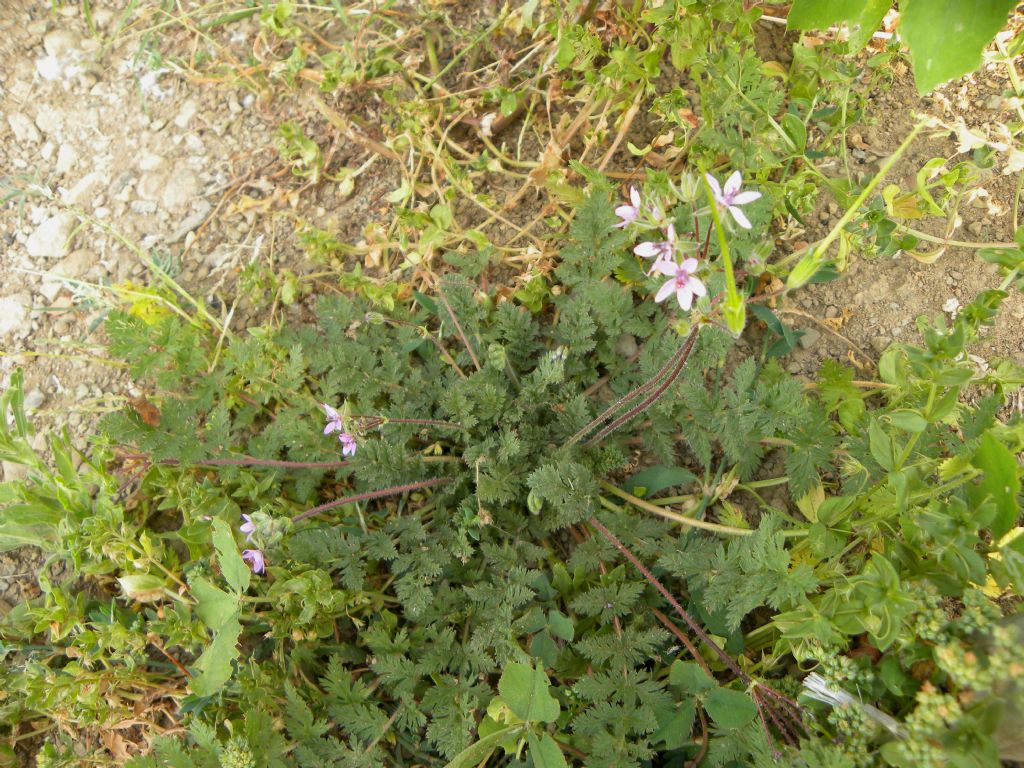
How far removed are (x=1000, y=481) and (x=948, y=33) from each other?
36.7 inches

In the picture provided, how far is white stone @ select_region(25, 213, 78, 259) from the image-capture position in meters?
3.04

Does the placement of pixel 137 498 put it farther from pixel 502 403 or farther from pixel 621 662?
pixel 621 662

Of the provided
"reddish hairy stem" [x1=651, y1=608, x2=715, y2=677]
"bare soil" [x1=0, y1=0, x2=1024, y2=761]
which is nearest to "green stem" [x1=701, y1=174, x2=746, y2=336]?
"reddish hairy stem" [x1=651, y1=608, x2=715, y2=677]

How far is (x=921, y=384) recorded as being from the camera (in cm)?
172

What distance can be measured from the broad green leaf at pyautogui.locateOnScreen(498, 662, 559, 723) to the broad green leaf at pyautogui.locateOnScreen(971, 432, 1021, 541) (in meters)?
1.05

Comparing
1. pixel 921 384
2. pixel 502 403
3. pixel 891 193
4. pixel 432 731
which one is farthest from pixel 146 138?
pixel 921 384

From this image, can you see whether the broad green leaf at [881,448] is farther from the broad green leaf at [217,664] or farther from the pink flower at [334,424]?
the broad green leaf at [217,664]

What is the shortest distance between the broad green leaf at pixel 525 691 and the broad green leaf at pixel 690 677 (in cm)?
39

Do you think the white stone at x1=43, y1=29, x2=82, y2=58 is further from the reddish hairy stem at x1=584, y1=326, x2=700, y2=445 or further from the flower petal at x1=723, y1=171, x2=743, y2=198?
the flower petal at x1=723, y1=171, x2=743, y2=198

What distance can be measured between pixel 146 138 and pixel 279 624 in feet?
7.33

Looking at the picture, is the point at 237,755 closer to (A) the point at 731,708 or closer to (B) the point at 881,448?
(A) the point at 731,708

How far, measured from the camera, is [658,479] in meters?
2.32

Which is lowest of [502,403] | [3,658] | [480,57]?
[3,658]

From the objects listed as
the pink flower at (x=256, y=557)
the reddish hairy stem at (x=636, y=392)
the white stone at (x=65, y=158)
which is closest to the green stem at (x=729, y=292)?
the reddish hairy stem at (x=636, y=392)
